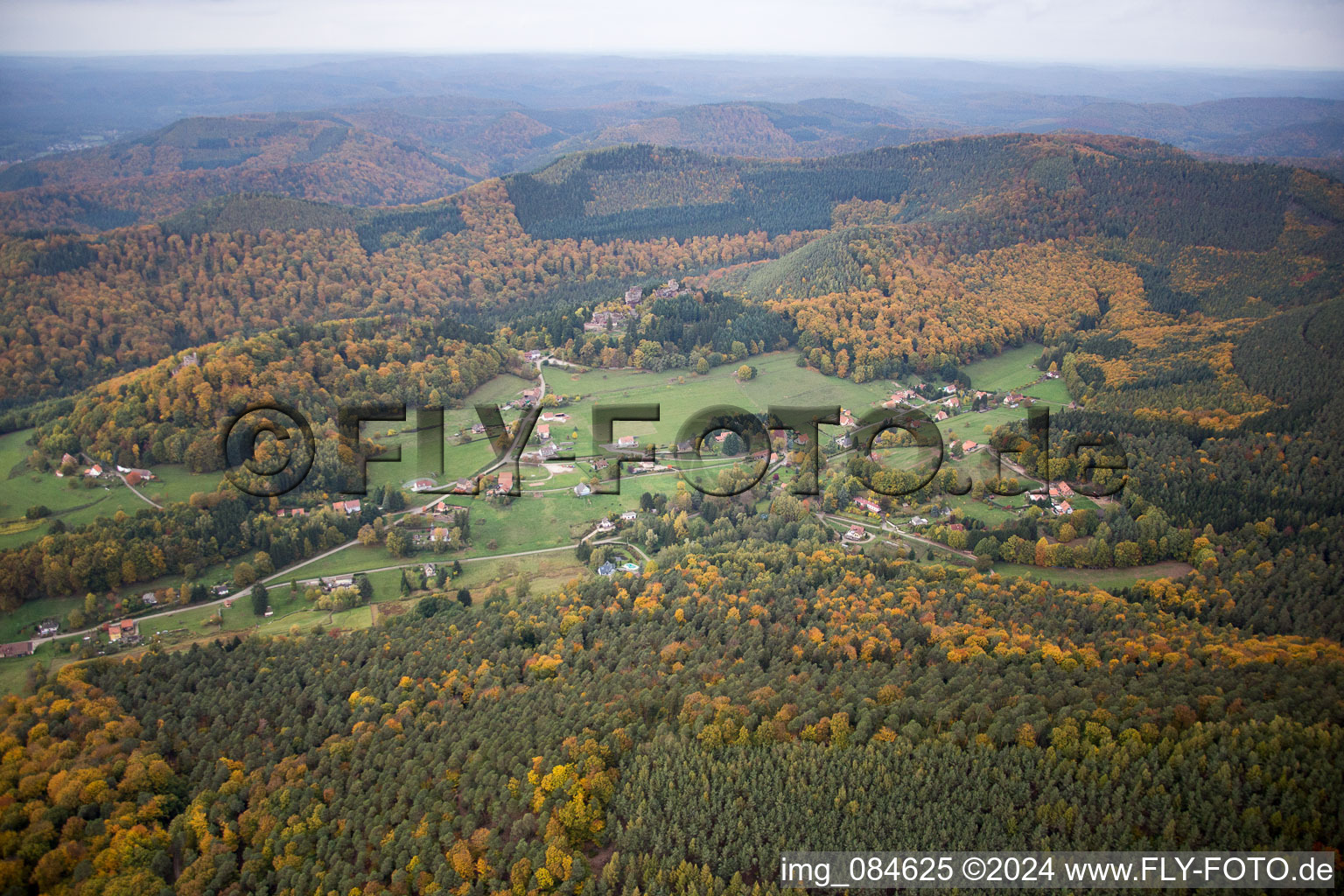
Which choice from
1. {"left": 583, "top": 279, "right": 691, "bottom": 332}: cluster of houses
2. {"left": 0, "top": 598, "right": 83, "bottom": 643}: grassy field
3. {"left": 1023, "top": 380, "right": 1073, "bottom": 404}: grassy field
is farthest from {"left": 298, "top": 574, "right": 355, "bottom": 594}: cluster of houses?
{"left": 1023, "top": 380, "right": 1073, "bottom": 404}: grassy field

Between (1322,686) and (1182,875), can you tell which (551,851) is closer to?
(1182,875)

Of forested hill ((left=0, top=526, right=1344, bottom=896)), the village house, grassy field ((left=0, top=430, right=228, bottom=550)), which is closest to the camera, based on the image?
forested hill ((left=0, top=526, right=1344, bottom=896))

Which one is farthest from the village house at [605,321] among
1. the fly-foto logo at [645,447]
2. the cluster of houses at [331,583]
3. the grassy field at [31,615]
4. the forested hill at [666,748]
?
the grassy field at [31,615]

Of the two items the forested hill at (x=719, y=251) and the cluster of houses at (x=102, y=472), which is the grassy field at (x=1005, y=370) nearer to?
the forested hill at (x=719, y=251)

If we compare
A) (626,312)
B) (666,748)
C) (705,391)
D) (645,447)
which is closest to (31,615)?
(666,748)

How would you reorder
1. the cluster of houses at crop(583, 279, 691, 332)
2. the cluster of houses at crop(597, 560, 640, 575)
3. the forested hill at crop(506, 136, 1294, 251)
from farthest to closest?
the forested hill at crop(506, 136, 1294, 251) → the cluster of houses at crop(583, 279, 691, 332) → the cluster of houses at crop(597, 560, 640, 575)

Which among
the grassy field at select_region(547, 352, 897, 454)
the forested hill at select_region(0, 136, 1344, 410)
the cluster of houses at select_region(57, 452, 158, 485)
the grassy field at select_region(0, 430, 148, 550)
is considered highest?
the forested hill at select_region(0, 136, 1344, 410)

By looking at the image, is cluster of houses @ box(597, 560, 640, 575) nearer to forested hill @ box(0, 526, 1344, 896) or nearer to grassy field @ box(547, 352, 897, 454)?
forested hill @ box(0, 526, 1344, 896)

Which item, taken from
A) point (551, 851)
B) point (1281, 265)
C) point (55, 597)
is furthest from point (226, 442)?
point (1281, 265)
